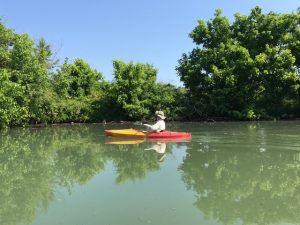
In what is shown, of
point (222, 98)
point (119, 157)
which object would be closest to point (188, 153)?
point (119, 157)

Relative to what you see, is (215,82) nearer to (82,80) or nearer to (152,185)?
(82,80)

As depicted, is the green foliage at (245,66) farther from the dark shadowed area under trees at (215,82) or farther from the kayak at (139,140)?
the kayak at (139,140)

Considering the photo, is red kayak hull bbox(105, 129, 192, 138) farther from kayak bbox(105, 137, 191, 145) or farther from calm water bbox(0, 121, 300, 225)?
calm water bbox(0, 121, 300, 225)

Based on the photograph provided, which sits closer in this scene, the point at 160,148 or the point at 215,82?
the point at 160,148

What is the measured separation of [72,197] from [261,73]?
925 inches

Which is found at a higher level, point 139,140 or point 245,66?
point 245,66

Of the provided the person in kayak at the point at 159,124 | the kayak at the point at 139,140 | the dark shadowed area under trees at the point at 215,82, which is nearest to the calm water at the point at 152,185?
the kayak at the point at 139,140

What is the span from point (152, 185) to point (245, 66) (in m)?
22.1

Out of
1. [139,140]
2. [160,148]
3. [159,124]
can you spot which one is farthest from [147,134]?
[160,148]

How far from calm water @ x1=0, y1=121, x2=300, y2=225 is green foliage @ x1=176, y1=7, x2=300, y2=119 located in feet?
51.1

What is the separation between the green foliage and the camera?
2869 cm

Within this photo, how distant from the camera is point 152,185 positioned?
26.4 ft

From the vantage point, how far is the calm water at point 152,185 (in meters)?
6.03

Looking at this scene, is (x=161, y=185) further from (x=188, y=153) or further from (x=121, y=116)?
(x=121, y=116)
